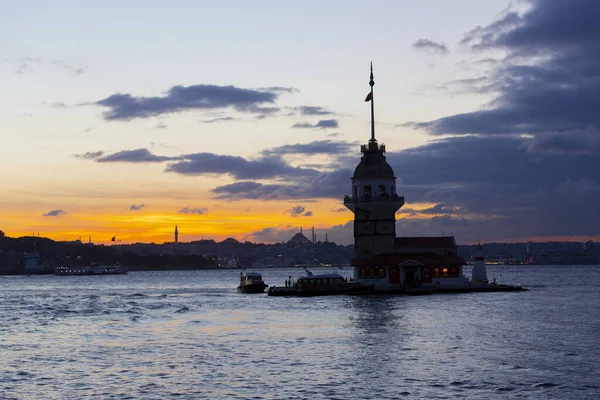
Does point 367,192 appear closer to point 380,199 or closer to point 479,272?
point 380,199

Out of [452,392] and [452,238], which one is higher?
[452,238]

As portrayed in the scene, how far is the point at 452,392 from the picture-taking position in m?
38.2

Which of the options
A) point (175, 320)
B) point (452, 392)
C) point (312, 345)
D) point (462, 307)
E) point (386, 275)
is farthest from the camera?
point (386, 275)

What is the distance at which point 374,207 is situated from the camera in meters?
118

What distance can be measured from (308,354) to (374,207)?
2639 inches

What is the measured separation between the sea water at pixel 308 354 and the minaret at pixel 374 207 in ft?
87.6

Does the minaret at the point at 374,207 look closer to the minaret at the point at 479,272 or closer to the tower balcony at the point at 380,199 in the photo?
the tower balcony at the point at 380,199

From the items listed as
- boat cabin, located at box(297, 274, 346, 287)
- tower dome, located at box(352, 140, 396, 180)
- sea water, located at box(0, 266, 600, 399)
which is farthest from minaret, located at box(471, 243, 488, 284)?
sea water, located at box(0, 266, 600, 399)

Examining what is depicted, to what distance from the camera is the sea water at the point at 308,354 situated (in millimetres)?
39688

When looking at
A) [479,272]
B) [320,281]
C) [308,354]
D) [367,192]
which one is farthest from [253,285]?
[308,354]

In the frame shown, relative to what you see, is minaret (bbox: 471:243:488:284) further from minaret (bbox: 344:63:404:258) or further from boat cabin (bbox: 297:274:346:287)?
boat cabin (bbox: 297:274:346:287)

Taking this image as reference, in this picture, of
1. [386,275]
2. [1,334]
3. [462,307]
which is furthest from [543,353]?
[386,275]

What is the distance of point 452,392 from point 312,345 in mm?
19756

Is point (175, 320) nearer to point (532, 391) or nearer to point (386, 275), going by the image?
point (386, 275)
